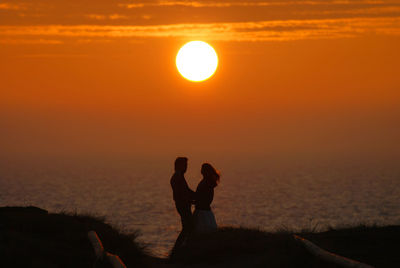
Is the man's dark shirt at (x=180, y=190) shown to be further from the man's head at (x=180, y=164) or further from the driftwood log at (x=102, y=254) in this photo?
the driftwood log at (x=102, y=254)

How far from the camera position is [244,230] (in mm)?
17750

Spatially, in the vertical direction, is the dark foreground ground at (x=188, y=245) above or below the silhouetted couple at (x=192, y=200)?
below

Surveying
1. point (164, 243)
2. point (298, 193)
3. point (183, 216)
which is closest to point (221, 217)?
point (164, 243)

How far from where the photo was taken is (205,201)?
18.3 meters

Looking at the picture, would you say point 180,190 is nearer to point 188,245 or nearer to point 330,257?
point 188,245

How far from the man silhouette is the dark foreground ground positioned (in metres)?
0.41

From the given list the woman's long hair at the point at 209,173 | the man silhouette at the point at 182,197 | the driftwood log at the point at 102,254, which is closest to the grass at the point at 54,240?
the driftwood log at the point at 102,254

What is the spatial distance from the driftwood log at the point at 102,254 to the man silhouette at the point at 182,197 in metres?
3.18

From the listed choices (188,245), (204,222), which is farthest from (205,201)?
(188,245)

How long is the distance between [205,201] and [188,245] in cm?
137

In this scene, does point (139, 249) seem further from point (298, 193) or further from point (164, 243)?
point (298, 193)

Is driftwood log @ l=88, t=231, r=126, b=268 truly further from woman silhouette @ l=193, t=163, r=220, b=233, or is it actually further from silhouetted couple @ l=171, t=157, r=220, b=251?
woman silhouette @ l=193, t=163, r=220, b=233

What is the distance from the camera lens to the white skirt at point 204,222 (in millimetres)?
18219

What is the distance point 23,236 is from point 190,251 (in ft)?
13.9
